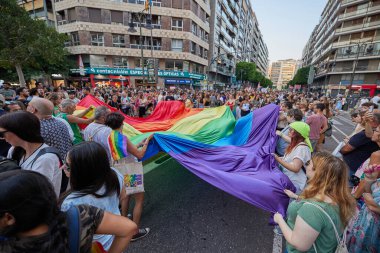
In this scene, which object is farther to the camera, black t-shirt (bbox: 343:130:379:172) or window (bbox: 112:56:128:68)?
window (bbox: 112:56:128:68)

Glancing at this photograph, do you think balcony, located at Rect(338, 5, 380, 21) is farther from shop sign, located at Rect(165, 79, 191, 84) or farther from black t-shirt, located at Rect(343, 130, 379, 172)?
black t-shirt, located at Rect(343, 130, 379, 172)

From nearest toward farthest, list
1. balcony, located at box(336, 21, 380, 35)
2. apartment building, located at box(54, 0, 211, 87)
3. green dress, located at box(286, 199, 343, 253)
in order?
green dress, located at box(286, 199, 343, 253) → apartment building, located at box(54, 0, 211, 87) → balcony, located at box(336, 21, 380, 35)

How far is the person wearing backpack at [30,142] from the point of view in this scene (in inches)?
71.5

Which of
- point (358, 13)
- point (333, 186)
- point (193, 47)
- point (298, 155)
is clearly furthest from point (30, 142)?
point (358, 13)

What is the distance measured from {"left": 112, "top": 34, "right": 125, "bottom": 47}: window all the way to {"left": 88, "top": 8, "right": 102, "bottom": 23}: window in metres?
2.65

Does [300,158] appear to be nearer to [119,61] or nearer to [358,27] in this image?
[119,61]

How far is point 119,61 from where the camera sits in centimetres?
2869

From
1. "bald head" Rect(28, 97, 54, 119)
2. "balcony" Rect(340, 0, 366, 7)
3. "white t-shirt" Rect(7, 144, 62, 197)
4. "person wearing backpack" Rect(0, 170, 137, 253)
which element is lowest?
"white t-shirt" Rect(7, 144, 62, 197)

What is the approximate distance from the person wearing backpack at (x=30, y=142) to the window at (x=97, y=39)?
29.9 metres

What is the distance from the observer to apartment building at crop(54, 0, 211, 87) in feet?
84.8

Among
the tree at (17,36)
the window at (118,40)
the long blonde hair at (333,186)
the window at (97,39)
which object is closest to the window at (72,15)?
the window at (97,39)

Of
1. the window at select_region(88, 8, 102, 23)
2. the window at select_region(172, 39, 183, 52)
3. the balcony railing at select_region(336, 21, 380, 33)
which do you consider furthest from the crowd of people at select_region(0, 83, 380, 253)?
the balcony railing at select_region(336, 21, 380, 33)

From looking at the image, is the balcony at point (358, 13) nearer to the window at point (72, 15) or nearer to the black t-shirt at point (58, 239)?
the window at point (72, 15)

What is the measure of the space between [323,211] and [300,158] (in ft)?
4.05
